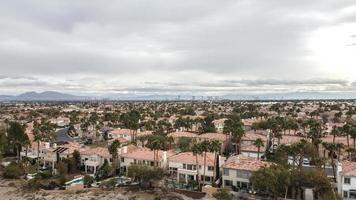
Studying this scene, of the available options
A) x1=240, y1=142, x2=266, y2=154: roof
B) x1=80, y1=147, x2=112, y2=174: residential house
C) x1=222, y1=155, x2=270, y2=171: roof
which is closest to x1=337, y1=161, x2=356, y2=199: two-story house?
x1=222, y1=155, x2=270, y2=171: roof

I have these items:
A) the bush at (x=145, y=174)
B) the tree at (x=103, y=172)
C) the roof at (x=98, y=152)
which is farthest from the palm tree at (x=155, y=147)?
the roof at (x=98, y=152)

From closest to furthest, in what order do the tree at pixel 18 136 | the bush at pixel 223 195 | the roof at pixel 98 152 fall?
the bush at pixel 223 195 < the roof at pixel 98 152 < the tree at pixel 18 136

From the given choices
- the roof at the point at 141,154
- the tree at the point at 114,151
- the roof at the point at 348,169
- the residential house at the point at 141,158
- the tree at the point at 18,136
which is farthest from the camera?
the tree at the point at 18,136

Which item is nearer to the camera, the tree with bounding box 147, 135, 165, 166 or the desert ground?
the desert ground

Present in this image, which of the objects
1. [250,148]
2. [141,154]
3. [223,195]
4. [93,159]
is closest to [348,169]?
[223,195]

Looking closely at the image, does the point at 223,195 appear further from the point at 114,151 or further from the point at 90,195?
the point at 114,151

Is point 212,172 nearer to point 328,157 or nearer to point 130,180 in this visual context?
point 130,180

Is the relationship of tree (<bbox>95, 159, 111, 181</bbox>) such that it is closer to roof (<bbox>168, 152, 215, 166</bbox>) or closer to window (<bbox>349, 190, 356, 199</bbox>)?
roof (<bbox>168, 152, 215, 166</bbox>)

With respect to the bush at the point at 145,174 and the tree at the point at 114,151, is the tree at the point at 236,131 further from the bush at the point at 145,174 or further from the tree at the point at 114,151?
the bush at the point at 145,174

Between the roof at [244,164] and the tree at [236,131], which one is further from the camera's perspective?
the tree at [236,131]

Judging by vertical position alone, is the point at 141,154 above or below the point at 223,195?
above

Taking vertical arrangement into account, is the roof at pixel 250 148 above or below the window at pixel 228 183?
above
